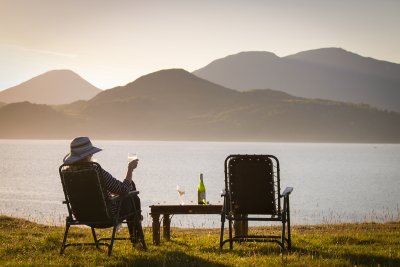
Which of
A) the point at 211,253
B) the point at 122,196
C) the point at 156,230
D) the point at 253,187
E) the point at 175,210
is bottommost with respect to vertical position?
the point at 211,253

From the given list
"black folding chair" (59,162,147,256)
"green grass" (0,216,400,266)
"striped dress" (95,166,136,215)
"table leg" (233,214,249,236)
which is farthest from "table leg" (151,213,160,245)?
"black folding chair" (59,162,147,256)

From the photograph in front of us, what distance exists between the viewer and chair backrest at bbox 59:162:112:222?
7523mm

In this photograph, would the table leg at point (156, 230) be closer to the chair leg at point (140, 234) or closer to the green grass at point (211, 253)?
the green grass at point (211, 253)

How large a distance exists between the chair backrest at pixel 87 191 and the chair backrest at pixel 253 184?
1.71 metres

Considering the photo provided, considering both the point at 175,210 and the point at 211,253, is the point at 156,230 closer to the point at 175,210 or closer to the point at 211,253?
the point at 175,210

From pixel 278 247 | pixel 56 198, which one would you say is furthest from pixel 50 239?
pixel 56 198

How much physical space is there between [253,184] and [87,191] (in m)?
2.26

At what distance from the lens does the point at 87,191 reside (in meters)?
7.61

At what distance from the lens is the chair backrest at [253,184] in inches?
319

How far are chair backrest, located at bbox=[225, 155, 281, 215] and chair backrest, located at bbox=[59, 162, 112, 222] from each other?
171 cm

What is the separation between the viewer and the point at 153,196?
1971 inches

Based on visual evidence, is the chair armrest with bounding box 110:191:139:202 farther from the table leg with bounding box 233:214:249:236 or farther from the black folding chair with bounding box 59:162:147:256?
the table leg with bounding box 233:214:249:236

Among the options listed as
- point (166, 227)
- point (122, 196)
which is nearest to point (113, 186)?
point (122, 196)

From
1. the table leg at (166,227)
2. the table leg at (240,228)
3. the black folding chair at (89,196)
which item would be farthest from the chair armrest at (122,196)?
the table leg at (240,228)
